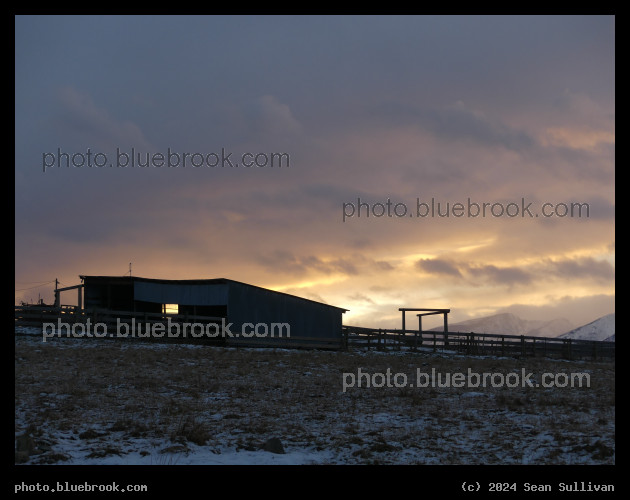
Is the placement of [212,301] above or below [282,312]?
above

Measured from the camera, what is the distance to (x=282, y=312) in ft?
140

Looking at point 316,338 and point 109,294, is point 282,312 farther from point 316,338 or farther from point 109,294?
point 109,294

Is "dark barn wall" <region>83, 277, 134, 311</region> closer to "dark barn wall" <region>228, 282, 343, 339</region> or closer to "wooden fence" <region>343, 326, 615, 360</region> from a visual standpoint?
"dark barn wall" <region>228, 282, 343, 339</region>

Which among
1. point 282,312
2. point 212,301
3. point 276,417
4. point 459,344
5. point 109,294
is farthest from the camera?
point 459,344

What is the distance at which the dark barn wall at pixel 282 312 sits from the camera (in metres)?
40.0

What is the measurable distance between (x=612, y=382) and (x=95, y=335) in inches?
981

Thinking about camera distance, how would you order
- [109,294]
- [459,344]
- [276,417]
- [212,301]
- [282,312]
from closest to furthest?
1. [276,417]
2. [212,301]
3. [109,294]
4. [282,312]
5. [459,344]

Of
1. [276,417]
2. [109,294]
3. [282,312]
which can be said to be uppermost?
[109,294]

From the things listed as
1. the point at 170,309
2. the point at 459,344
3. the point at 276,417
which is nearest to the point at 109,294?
the point at 170,309

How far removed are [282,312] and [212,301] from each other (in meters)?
5.00

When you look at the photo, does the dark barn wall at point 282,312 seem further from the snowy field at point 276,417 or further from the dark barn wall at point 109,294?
the snowy field at point 276,417

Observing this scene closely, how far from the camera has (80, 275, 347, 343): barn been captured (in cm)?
3994
